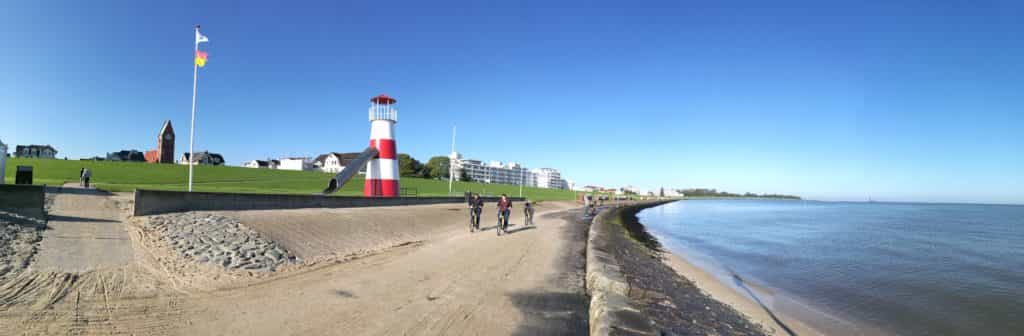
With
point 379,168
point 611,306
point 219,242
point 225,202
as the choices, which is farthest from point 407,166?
point 611,306

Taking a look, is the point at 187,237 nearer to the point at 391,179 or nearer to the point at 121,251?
the point at 121,251

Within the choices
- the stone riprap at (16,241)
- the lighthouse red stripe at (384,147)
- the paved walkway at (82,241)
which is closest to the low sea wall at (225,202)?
the paved walkway at (82,241)

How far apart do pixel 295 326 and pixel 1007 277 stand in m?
21.3

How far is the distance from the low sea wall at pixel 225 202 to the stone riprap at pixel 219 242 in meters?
0.91

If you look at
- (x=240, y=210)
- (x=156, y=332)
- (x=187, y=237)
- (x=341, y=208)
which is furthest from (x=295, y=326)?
(x=341, y=208)

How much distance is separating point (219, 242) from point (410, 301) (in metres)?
7.07

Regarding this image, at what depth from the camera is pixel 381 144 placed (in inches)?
1147

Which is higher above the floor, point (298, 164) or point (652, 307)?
point (298, 164)

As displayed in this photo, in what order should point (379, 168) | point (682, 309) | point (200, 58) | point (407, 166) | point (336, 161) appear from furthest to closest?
point (336, 161) < point (407, 166) < point (379, 168) < point (200, 58) < point (682, 309)

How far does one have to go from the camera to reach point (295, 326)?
231 inches

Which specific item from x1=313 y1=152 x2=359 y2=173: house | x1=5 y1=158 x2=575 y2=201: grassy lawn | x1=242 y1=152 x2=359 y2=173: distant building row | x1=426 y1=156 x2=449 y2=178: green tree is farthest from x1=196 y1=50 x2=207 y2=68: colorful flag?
x1=426 y1=156 x2=449 y2=178: green tree

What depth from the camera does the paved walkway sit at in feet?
27.0

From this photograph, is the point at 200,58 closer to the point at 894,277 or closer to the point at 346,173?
the point at 346,173

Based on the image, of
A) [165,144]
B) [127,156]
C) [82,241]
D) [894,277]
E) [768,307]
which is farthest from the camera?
[127,156]
